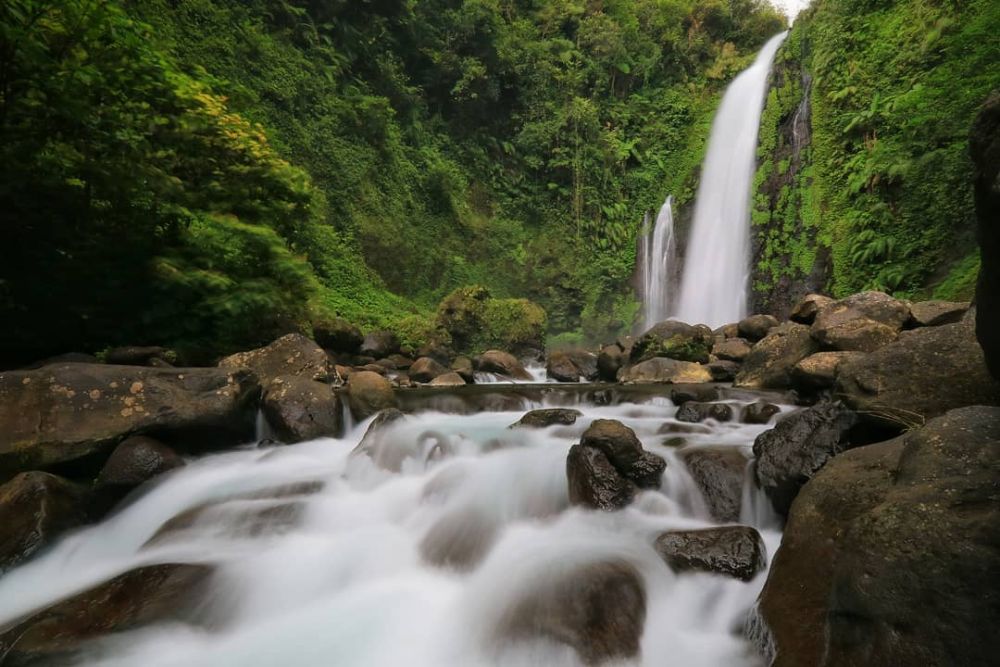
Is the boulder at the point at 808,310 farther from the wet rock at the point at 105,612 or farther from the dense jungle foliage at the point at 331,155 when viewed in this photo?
the wet rock at the point at 105,612

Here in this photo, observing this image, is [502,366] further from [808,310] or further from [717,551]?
[717,551]

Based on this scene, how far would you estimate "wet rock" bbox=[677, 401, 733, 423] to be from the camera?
6089 millimetres

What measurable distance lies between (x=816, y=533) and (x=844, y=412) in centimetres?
188

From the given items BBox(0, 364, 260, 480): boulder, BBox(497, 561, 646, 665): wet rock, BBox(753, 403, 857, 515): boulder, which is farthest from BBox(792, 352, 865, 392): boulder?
BBox(0, 364, 260, 480): boulder

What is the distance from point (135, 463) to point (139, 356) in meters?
2.19

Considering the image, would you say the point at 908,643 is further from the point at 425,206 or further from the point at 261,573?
the point at 425,206

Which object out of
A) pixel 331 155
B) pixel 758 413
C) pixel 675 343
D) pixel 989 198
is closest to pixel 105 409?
pixel 989 198

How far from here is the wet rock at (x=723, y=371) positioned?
381 inches

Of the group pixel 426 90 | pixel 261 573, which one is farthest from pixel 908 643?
pixel 426 90

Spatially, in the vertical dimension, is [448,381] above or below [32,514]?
above

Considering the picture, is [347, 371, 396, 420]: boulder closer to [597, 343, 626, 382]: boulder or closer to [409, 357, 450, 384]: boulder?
[409, 357, 450, 384]: boulder

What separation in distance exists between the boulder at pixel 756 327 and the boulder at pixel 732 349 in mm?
194

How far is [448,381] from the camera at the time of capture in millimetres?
10953

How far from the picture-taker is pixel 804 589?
7.43 feet
